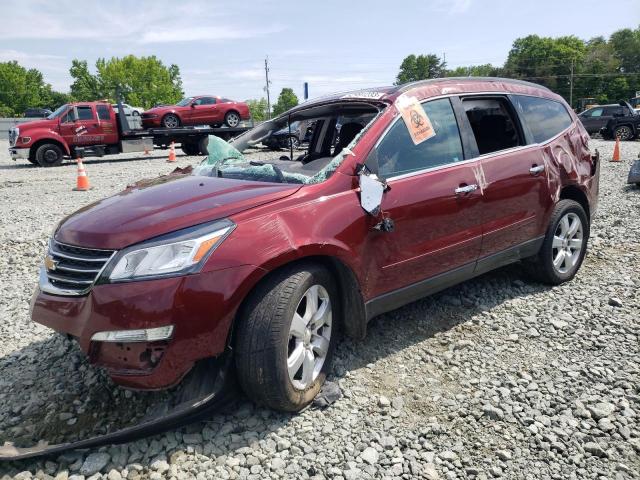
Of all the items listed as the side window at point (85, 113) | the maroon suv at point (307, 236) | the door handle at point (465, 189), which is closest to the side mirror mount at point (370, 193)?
the maroon suv at point (307, 236)

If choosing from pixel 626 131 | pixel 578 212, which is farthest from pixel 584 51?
pixel 578 212

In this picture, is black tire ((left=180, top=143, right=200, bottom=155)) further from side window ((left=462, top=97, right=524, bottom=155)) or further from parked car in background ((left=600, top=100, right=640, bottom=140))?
parked car in background ((left=600, top=100, right=640, bottom=140))

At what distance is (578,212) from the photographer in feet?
14.9

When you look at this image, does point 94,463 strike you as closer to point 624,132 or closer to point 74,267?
point 74,267

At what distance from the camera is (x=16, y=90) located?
257 feet

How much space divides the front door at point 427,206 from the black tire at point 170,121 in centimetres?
1748

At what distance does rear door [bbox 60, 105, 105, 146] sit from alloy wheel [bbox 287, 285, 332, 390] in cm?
1674

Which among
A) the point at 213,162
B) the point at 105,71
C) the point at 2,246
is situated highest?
the point at 105,71

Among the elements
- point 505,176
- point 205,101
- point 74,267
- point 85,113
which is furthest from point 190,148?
point 74,267

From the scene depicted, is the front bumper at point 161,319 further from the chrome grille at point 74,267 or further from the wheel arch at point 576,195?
the wheel arch at point 576,195

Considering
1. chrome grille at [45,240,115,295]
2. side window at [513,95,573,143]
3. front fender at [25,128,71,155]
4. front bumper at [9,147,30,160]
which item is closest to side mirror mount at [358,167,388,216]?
chrome grille at [45,240,115,295]

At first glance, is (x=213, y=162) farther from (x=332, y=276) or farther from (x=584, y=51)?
(x=584, y=51)

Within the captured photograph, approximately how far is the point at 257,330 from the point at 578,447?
1.65 metres

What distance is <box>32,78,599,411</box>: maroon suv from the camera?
2332 millimetres
